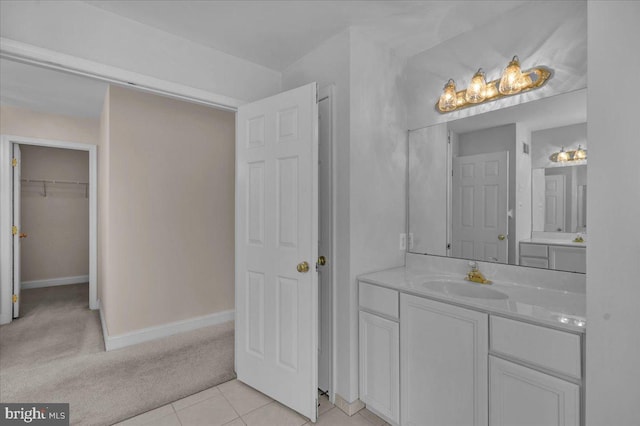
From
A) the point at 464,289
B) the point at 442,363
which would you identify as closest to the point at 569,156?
the point at 464,289

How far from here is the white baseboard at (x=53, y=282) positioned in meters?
4.99

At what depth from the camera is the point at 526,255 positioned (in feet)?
6.02

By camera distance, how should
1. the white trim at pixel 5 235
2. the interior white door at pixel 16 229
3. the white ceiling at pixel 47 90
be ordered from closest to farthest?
the white ceiling at pixel 47 90, the white trim at pixel 5 235, the interior white door at pixel 16 229

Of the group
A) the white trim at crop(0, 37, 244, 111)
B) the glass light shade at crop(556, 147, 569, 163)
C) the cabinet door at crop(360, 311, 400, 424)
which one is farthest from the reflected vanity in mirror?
the white trim at crop(0, 37, 244, 111)

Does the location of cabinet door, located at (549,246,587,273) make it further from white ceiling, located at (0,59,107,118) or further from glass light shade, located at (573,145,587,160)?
white ceiling, located at (0,59,107,118)

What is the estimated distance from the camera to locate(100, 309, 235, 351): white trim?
2.94 m

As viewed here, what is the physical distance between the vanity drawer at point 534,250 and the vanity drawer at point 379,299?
2.63 ft

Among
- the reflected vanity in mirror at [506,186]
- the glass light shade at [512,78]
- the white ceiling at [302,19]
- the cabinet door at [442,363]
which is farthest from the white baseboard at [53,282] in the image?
the glass light shade at [512,78]

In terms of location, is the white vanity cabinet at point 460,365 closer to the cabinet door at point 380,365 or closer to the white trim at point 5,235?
the cabinet door at point 380,365

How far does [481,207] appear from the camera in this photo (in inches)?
82.6

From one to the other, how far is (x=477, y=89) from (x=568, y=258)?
113 cm

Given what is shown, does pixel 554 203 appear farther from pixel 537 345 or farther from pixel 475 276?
pixel 537 345

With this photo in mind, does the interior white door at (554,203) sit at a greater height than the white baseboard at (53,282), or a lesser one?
greater

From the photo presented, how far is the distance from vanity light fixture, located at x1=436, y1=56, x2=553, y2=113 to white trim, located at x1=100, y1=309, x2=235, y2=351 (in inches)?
123
